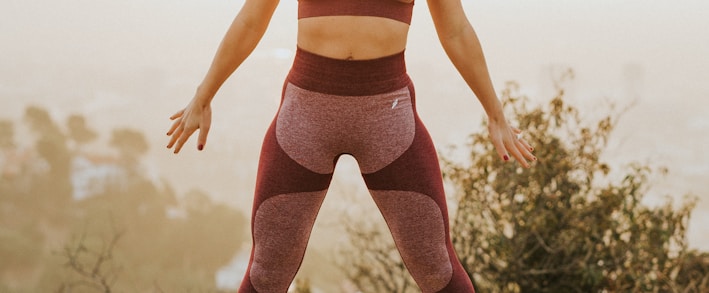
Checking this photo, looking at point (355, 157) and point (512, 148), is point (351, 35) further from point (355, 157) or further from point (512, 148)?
point (512, 148)

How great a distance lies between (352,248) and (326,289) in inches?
27.1

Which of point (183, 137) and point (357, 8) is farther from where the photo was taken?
point (183, 137)

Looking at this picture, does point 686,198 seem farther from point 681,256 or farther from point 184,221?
point 184,221

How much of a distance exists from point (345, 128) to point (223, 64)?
1.22 ft

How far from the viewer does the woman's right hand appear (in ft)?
5.81

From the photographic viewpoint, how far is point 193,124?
1.77 m

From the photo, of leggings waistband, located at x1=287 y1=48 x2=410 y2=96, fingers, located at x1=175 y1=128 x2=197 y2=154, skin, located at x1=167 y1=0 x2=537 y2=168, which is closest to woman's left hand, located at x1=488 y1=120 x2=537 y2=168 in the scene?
skin, located at x1=167 y1=0 x2=537 y2=168

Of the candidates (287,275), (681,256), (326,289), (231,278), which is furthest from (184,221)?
(287,275)

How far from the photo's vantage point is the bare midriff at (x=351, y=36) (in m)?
1.65

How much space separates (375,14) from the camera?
166cm

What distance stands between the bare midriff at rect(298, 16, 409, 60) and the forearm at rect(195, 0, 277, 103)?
5.5 inches

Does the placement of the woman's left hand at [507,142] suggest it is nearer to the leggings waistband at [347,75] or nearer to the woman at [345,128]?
the woman at [345,128]

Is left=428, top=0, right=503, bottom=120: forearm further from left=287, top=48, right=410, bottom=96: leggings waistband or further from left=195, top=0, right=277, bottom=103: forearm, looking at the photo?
left=195, top=0, right=277, bottom=103: forearm

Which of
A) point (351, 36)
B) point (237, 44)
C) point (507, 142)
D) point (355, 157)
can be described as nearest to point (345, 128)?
point (355, 157)
